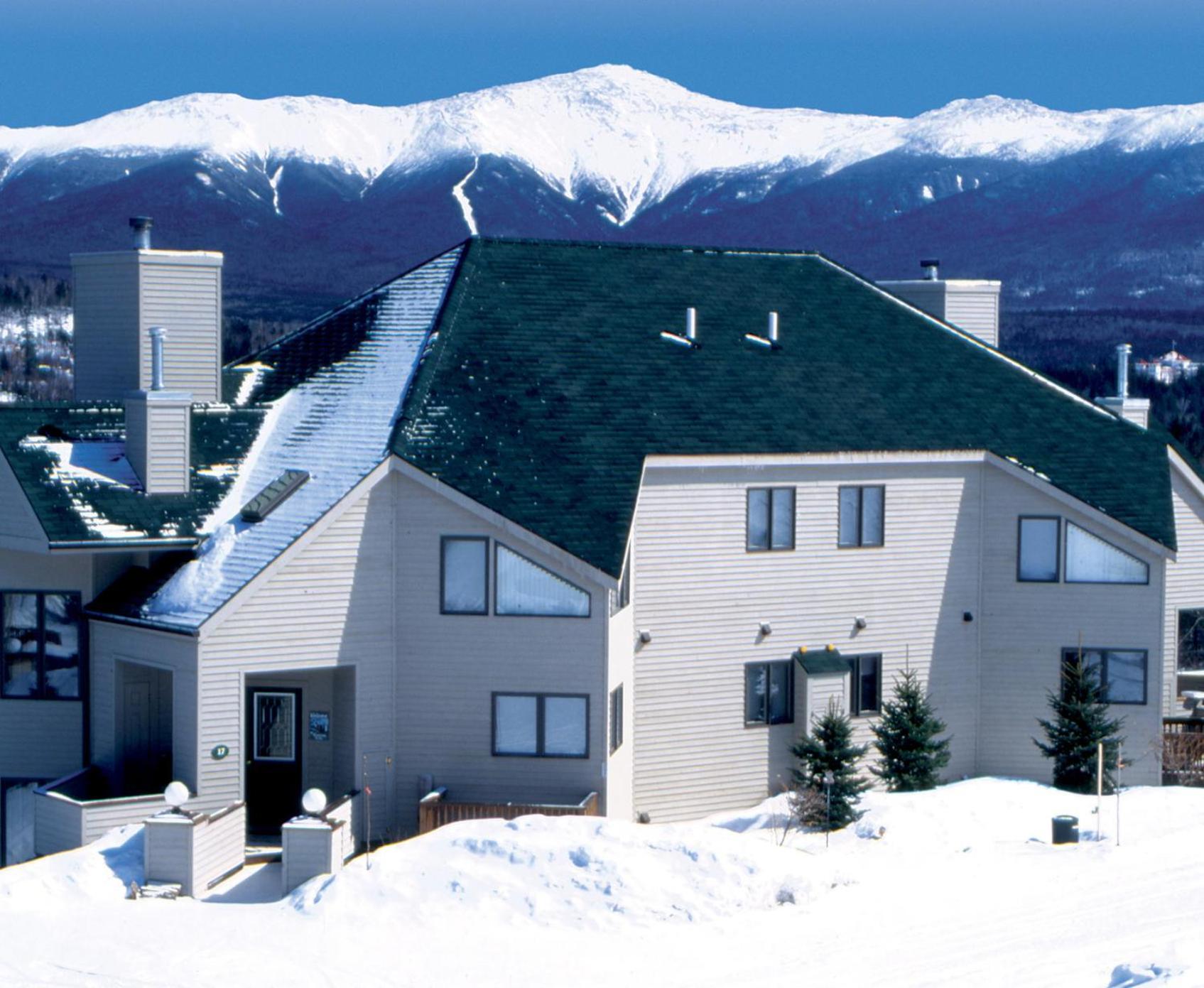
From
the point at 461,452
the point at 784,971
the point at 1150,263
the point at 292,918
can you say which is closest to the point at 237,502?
the point at 461,452

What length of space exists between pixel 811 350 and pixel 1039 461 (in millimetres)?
4312

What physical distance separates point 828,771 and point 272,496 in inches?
365

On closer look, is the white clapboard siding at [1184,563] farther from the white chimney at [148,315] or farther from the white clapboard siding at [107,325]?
the white clapboard siding at [107,325]

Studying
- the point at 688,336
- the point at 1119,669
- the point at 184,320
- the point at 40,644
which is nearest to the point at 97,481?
the point at 40,644

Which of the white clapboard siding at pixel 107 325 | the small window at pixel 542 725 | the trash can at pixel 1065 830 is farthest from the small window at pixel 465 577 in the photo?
the trash can at pixel 1065 830

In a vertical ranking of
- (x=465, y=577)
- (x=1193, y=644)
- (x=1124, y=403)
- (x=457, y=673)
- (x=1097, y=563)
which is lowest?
(x=1193, y=644)

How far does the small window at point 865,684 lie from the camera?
97.5ft

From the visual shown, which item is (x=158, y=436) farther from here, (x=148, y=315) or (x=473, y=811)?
(x=473, y=811)

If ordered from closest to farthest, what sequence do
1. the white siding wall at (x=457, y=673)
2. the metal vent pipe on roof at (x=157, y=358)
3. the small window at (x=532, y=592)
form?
the small window at (x=532, y=592) < the white siding wall at (x=457, y=673) < the metal vent pipe on roof at (x=157, y=358)

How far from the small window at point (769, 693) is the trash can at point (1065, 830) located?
5621 mm

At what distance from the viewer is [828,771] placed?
2739 cm

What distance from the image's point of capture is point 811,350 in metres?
31.4

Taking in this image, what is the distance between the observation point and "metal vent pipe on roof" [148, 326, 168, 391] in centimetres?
2724

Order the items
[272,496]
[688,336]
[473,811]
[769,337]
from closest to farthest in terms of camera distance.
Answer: [473,811], [272,496], [688,336], [769,337]
